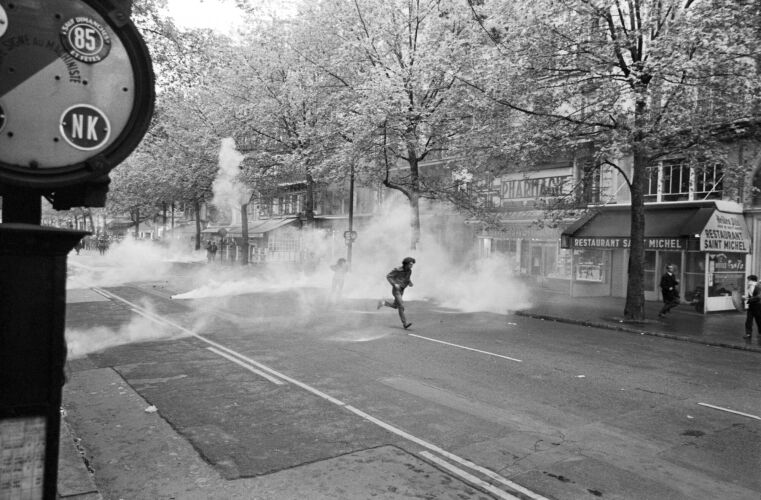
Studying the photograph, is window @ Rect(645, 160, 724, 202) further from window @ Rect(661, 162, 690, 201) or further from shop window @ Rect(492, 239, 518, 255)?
shop window @ Rect(492, 239, 518, 255)

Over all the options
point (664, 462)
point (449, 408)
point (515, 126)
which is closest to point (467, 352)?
point (449, 408)

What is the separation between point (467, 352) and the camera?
9867mm

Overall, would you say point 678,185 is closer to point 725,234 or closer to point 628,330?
point 725,234

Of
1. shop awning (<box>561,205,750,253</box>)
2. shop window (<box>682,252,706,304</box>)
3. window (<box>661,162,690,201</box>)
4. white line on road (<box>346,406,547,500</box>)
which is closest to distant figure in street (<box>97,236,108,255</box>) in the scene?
shop awning (<box>561,205,750,253</box>)

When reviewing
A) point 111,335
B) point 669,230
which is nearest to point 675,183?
point 669,230

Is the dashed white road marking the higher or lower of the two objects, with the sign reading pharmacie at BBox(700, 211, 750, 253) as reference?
lower

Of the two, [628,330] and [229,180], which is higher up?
[229,180]

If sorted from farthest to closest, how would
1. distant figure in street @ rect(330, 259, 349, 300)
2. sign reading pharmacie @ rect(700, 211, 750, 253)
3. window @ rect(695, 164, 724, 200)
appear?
window @ rect(695, 164, 724, 200), distant figure in street @ rect(330, 259, 349, 300), sign reading pharmacie @ rect(700, 211, 750, 253)

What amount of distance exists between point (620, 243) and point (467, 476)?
53.8 ft

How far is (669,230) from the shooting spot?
59.5 feet

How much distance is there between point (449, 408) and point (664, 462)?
7.46 feet

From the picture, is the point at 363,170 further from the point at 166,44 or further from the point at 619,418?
the point at 619,418

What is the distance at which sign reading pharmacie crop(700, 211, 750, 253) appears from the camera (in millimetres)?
16672

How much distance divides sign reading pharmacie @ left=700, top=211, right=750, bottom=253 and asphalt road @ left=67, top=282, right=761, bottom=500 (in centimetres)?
546
